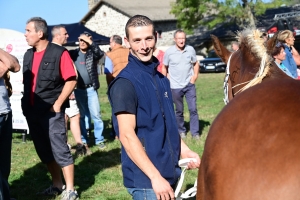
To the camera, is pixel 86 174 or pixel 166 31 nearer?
pixel 86 174

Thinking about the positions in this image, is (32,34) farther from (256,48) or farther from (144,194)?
(144,194)

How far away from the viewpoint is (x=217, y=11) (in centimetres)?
5028

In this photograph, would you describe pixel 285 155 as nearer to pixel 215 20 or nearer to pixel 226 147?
pixel 226 147

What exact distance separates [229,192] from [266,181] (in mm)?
188

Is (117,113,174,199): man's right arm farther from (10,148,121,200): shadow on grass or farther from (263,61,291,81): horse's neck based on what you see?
(10,148,121,200): shadow on grass

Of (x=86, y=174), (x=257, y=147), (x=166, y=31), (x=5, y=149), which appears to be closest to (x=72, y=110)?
(x=86, y=174)

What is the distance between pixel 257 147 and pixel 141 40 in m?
1.45

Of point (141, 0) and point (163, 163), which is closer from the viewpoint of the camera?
point (163, 163)

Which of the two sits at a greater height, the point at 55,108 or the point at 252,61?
the point at 252,61

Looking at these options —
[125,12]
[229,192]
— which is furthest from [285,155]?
[125,12]

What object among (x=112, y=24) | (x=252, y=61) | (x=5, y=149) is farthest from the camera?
(x=112, y=24)

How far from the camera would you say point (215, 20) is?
46625mm

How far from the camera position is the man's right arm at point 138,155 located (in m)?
2.86

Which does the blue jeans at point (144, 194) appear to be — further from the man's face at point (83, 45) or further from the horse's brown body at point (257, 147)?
the man's face at point (83, 45)
